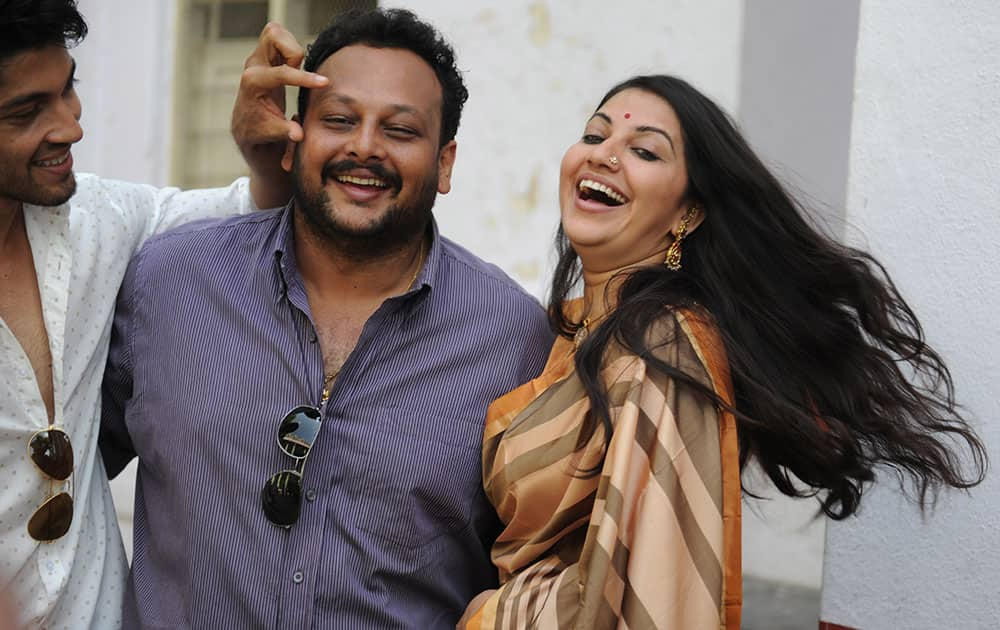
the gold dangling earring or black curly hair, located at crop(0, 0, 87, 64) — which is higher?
black curly hair, located at crop(0, 0, 87, 64)

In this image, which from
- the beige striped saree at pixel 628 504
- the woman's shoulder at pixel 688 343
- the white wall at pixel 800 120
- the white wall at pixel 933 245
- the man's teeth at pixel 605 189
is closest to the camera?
the beige striped saree at pixel 628 504

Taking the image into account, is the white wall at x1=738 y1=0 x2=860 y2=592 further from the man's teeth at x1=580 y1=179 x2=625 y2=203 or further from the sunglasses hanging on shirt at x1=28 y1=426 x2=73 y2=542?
the sunglasses hanging on shirt at x1=28 y1=426 x2=73 y2=542

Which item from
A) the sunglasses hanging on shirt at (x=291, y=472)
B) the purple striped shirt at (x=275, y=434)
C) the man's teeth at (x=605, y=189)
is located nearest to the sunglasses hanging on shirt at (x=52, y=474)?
the purple striped shirt at (x=275, y=434)

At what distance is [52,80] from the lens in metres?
2.75

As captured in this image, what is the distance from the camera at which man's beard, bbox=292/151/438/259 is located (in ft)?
9.80

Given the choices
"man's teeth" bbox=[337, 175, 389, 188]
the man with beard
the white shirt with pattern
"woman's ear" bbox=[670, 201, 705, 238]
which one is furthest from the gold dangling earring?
the white shirt with pattern

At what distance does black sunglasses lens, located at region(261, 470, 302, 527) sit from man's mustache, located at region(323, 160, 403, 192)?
79 centimetres

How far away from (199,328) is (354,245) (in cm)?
44

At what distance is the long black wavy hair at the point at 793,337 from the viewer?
2654mm

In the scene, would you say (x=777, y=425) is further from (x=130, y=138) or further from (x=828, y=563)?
(x=130, y=138)

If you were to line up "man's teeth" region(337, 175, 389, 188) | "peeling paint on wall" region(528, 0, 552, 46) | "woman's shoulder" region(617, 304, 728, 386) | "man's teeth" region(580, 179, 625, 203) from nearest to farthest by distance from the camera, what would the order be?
"woman's shoulder" region(617, 304, 728, 386) < "man's teeth" region(580, 179, 625, 203) < "man's teeth" region(337, 175, 389, 188) < "peeling paint on wall" region(528, 0, 552, 46)

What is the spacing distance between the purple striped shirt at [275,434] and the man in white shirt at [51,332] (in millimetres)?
94

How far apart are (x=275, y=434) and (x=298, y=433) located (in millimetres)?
83

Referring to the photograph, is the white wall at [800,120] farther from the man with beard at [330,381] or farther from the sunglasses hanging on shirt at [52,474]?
the sunglasses hanging on shirt at [52,474]
